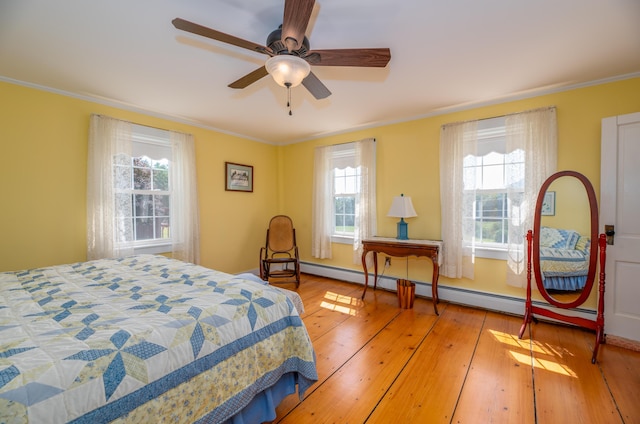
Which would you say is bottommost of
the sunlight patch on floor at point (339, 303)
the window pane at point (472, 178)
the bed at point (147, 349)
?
the sunlight patch on floor at point (339, 303)

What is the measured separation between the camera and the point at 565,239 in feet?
8.08

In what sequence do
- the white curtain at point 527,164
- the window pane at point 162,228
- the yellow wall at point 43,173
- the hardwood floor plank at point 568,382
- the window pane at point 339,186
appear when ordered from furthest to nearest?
the window pane at point 339,186, the window pane at point 162,228, the white curtain at point 527,164, the yellow wall at point 43,173, the hardwood floor plank at point 568,382

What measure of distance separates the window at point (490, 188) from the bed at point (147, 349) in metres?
2.55

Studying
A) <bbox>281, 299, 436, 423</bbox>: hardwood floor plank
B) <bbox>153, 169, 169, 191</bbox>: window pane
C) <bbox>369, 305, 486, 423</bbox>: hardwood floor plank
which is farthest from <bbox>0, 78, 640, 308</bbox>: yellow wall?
<bbox>281, 299, 436, 423</bbox>: hardwood floor plank

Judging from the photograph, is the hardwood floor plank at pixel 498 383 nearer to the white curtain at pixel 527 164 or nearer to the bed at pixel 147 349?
the white curtain at pixel 527 164

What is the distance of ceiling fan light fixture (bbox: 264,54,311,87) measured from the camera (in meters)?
1.56

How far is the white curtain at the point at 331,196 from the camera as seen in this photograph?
3844 millimetres

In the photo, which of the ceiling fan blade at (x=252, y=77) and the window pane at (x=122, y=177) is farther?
the window pane at (x=122, y=177)

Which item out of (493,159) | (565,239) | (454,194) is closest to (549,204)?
(565,239)

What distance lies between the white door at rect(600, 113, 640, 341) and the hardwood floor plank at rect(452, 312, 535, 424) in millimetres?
790

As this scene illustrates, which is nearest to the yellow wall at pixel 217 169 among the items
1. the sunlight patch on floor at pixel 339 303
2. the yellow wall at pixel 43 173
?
the yellow wall at pixel 43 173

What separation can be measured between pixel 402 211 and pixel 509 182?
1.14 meters

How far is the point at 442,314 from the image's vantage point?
2961mm

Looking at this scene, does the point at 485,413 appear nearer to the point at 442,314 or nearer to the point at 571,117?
the point at 442,314
